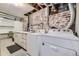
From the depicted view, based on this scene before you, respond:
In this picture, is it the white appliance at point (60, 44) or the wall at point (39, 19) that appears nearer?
the white appliance at point (60, 44)

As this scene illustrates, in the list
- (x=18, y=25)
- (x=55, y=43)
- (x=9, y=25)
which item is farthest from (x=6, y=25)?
(x=55, y=43)

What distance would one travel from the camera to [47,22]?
108 centimetres

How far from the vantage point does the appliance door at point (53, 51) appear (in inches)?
30.6

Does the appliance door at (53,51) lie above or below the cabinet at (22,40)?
below

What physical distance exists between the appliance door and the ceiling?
535mm

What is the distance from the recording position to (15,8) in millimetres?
992

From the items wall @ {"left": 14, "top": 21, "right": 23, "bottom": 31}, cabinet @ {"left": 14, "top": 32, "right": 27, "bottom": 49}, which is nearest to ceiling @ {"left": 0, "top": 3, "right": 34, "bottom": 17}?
wall @ {"left": 14, "top": 21, "right": 23, "bottom": 31}

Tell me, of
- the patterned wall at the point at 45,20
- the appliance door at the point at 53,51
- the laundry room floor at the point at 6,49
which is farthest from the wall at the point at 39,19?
the laundry room floor at the point at 6,49

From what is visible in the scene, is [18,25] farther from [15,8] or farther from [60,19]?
[60,19]

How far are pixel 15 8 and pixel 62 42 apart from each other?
74 centimetres

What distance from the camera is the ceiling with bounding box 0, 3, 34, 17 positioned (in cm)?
96

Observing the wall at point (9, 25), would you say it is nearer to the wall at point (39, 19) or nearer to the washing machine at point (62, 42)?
the wall at point (39, 19)

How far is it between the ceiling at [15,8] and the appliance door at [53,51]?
54 cm

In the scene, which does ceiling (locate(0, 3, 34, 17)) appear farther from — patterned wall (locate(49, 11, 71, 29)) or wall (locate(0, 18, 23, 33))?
patterned wall (locate(49, 11, 71, 29))
